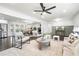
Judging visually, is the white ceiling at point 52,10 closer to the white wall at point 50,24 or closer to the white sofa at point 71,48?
the white wall at point 50,24

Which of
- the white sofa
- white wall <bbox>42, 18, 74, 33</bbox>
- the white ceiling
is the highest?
the white ceiling

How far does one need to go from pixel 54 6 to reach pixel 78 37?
88cm

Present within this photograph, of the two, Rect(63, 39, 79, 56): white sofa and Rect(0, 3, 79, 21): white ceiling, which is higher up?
Rect(0, 3, 79, 21): white ceiling

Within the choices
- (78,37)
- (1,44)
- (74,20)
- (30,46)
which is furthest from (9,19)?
(78,37)

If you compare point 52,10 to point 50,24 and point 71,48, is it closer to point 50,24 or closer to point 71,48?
point 50,24

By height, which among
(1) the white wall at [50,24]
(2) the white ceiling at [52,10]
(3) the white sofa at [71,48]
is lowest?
(3) the white sofa at [71,48]

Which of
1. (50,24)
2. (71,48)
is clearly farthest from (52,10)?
(71,48)

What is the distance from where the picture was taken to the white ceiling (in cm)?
202

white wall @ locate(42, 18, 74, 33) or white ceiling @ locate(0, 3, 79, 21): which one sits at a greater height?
white ceiling @ locate(0, 3, 79, 21)

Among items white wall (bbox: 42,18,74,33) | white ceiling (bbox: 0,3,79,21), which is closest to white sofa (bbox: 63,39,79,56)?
white wall (bbox: 42,18,74,33)

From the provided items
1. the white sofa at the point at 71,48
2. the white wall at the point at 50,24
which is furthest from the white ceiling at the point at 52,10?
the white sofa at the point at 71,48

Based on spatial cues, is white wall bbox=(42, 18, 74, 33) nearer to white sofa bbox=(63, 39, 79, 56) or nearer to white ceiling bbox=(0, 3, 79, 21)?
→ white ceiling bbox=(0, 3, 79, 21)

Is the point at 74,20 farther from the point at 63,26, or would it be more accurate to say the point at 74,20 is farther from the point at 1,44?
the point at 1,44

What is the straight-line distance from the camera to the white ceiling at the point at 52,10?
2023 millimetres
